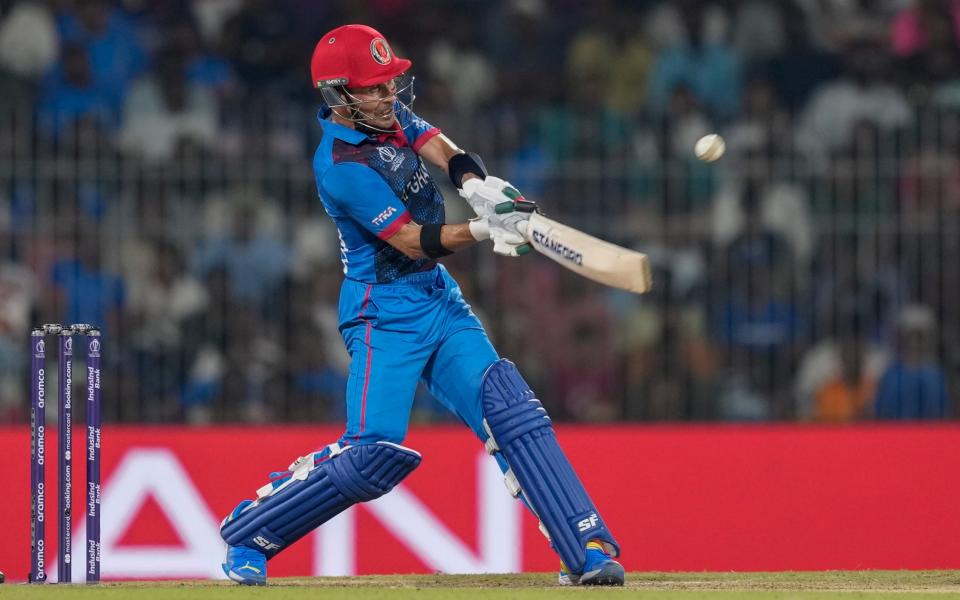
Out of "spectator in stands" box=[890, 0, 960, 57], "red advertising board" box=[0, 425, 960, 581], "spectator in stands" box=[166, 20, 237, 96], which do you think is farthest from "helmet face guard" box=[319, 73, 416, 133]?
"spectator in stands" box=[890, 0, 960, 57]

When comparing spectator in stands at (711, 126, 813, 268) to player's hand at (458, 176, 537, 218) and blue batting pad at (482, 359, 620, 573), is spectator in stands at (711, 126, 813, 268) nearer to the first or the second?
blue batting pad at (482, 359, 620, 573)

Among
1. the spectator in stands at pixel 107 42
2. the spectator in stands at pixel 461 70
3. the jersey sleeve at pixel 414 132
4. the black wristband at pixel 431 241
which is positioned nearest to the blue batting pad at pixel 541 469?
the black wristband at pixel 431 241

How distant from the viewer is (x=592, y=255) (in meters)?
6.59

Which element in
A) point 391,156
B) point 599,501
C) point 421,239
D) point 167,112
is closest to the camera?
point 421,239

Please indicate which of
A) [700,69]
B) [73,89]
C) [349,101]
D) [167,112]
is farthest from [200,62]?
[349,101]

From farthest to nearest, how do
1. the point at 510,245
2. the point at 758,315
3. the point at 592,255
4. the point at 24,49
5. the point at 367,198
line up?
the point at 24,49 < the point at 758,315 < the point at 367,198 < the point at 510,245 < the point at 592,255

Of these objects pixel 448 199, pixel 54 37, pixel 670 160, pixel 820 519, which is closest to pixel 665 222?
pixel 670 160

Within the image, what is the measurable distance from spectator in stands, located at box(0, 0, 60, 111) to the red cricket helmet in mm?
5818

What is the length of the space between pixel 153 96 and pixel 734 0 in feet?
13.9

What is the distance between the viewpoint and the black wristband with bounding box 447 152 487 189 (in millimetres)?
7301

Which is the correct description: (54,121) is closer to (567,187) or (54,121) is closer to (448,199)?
(448,199)

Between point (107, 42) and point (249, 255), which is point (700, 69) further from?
point (107, 42)

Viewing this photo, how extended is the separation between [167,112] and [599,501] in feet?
14.2

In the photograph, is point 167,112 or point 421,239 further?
point 167,112
